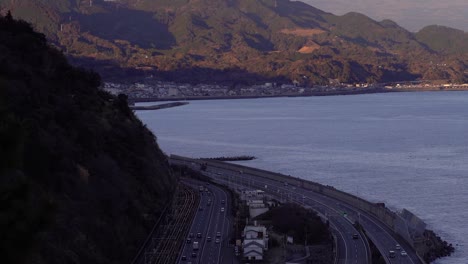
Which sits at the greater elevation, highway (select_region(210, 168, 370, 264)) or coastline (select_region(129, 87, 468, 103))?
coastline (select_region(129, 87, 468, 103))

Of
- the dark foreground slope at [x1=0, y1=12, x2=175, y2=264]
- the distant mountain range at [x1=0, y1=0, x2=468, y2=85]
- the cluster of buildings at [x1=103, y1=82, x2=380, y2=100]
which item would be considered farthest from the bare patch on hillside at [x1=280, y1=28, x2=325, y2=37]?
the dark foreground slope at [x1=0, y1=12, x2=175, y2=264]

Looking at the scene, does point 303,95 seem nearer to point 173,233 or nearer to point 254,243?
point 173,233

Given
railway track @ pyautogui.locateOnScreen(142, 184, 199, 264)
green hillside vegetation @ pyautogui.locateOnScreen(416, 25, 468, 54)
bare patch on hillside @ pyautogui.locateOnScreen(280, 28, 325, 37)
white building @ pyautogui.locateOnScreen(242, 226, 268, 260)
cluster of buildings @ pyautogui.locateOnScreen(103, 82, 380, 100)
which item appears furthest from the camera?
green hillside vegetation @ pyautogui.locateOnScreen(416, 25, 468, 54)

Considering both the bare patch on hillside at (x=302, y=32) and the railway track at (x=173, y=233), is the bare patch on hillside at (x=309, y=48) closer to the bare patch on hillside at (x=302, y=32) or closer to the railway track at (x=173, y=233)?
the bare patch on hillside at (x=302, y=32)

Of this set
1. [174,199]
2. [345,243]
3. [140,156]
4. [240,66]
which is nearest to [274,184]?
[174,199]

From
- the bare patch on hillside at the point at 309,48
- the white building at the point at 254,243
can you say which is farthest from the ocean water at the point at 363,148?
the bare patch on hillside at the point at 309,48

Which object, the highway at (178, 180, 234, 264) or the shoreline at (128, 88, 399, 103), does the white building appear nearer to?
the highway at (178, 180, 234, 264)

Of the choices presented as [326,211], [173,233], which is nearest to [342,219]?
[326,211]
